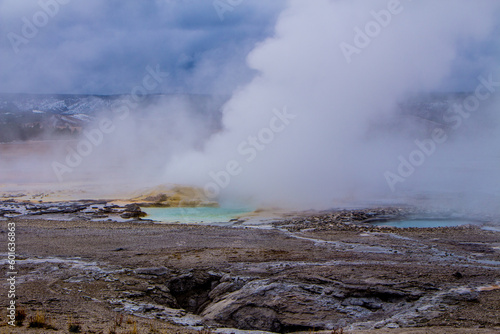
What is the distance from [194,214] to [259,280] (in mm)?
10170

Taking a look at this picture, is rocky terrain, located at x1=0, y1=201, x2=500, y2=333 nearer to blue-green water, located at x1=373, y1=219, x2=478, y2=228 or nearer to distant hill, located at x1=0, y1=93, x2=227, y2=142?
blue-green water, located at x1=373, y1=219, x2=478, y2=228

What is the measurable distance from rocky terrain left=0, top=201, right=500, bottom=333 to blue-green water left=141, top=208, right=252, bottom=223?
137 inches

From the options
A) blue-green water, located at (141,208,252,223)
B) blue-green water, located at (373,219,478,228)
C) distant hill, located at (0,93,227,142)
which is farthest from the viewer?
distant hill, located at (0,93,227,142)

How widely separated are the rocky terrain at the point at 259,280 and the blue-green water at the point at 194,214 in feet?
11.4

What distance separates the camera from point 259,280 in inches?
344

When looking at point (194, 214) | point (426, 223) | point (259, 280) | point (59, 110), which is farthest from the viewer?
point (59, 110)

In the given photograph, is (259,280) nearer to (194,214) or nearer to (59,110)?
(194,214)

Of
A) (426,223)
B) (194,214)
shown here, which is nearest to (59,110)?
(194,214)

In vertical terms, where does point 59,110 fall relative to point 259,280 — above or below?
above

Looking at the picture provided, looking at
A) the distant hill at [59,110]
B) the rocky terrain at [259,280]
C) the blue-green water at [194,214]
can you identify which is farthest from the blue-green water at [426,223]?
the distant hill at [59,110]

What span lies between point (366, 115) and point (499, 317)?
26.5 meters

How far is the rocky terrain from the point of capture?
23.7ft

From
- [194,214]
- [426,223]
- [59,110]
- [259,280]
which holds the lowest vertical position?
[259,280]

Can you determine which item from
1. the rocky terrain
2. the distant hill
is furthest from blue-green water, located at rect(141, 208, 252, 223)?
the distant hill
